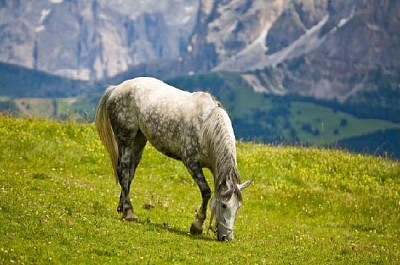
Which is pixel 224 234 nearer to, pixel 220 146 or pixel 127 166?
A: pixel 220 146

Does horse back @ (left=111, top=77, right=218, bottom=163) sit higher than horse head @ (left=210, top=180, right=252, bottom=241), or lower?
higher

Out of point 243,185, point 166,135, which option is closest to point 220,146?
point 243,185

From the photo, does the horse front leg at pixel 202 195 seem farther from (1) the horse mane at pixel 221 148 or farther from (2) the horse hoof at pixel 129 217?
(2) the horse hoof at pixel 129 217

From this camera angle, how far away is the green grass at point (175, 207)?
1513 cm

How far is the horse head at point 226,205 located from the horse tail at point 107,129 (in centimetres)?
483

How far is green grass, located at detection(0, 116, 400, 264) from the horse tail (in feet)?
5.80

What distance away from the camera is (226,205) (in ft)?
56.2

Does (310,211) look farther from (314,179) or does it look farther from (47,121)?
(47,121)

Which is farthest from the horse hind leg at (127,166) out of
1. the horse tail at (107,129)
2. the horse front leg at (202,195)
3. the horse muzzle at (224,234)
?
the horse muzzle at (224,234)

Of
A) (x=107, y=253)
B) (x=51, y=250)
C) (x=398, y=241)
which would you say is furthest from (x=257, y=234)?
(x=51, y=250)

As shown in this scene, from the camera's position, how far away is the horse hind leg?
1953 centimetres

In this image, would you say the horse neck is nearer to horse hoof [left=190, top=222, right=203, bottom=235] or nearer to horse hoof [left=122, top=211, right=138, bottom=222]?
horse hoof [left=190, top=222, right=203, bottom=235]

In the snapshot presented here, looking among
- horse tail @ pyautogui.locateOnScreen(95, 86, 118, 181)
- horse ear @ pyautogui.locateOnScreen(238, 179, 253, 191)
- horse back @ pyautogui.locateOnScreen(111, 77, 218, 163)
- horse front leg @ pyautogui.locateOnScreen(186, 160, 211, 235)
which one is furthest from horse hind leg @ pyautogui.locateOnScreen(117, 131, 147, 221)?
horse ear @ pyautogui.locateOnScreen(238, 179, 253, 191)

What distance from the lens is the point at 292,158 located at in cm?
3541
